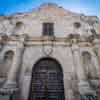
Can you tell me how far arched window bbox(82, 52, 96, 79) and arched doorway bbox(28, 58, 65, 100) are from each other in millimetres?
1600

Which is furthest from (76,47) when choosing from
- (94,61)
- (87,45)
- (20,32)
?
(20,32)

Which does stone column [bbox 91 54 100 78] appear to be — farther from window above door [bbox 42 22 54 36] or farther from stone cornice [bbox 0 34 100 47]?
window above door [bbox 42 22 54 36]

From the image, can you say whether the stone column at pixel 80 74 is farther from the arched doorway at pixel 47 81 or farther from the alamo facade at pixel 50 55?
the arched doorway at pixel 47 81

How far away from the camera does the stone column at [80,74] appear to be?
6.48 metres

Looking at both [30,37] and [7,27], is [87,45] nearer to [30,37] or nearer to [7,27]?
[30,37]

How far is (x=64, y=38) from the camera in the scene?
8906mm

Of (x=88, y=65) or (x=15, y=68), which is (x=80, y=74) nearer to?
(x=88, y=65)

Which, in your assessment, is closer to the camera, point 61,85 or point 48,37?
point 61,85

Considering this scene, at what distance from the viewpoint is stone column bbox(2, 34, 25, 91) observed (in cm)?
663

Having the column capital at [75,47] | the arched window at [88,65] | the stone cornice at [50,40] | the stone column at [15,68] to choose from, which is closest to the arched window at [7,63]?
the stone column at [15,68]

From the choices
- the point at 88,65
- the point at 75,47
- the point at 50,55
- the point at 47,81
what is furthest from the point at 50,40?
the point at 88,65

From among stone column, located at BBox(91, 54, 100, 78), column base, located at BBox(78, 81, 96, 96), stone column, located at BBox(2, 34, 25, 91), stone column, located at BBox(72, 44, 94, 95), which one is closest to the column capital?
stone column, located at BBox(72, 44, 94, 95)

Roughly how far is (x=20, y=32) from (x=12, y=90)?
4608 mm

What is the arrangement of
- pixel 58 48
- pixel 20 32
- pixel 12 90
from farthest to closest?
pixel 20 32 < pixel 58 48 < pixel 12 90
